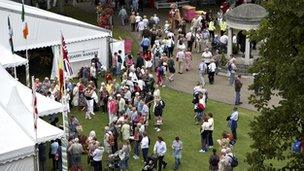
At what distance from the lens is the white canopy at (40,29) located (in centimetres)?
2969

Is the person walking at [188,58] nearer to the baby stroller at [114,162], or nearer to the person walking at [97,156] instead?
the baby stroller at [114,162]

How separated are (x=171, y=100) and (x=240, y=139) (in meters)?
4.93

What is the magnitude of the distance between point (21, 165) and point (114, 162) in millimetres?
3248

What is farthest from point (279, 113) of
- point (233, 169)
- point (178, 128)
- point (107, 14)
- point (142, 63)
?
point (107, 14)

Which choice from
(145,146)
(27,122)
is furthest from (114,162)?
(27,122)

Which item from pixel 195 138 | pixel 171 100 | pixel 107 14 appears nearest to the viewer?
pixel 195 138

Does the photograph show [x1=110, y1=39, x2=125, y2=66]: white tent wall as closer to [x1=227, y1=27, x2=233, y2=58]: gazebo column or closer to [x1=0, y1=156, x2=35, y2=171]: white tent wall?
[x1=227, y1=27, x2=233, y2=58]: gazebo column

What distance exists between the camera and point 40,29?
30.2 m

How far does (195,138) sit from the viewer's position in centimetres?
2408

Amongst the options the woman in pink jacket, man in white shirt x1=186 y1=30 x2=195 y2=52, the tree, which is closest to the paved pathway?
man in white shirt x1=186 y1=30 x2=195 y2=52

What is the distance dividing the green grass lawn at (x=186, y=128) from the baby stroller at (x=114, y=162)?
2.27 ft

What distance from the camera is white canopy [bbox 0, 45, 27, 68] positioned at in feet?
87.0

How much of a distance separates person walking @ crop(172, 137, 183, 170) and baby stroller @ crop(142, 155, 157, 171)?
0.68 m

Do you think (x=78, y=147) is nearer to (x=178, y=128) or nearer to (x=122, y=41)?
(x=178, y=128)
